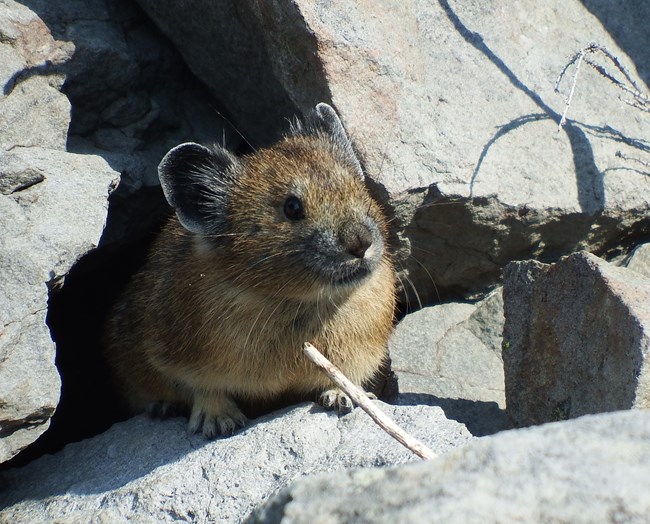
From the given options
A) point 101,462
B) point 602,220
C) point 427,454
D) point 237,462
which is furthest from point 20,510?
point 602,220

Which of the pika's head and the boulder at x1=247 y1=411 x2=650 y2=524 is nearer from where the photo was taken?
the boulder at x1=247 y1=411 x2=650 y2=524

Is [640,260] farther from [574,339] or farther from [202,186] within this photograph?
[202,186]

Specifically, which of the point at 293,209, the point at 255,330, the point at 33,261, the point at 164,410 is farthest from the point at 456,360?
the point at 33,261

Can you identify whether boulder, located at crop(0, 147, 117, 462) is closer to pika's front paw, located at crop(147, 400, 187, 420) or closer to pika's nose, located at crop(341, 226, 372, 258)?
pika's front paw, located at crop(147, 400, 187, 420)

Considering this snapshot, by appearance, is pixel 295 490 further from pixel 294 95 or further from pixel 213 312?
pixel 294 95

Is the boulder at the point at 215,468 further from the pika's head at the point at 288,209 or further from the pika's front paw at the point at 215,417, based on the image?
the pika's head at the point at 288,209

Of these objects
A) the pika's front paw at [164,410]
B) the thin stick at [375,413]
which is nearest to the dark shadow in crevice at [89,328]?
the pika's front paw at [164,410]

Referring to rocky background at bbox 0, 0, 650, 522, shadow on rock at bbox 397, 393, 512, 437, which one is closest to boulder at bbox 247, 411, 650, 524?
rocky background at bbox 0, 0, 650, 522
